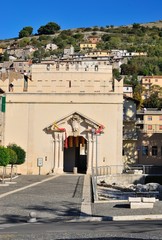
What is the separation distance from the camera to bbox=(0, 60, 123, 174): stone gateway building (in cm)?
4500

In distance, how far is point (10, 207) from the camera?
64.1ft

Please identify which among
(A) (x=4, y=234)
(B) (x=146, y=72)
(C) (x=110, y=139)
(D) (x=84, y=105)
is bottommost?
(A) (x=4, y=234)

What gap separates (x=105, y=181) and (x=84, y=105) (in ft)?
26.2

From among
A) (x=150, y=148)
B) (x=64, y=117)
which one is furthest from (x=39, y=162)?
(x=150, y=148)

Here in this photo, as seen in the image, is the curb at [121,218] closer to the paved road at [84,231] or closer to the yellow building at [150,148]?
the paved road at [84,231]

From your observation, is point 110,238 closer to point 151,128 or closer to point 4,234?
point 4,234

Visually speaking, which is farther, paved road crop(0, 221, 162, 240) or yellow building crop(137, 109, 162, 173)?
yellow building crop(137, 109, 162, 173)

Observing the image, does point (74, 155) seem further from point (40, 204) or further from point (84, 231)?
point (84, 231)

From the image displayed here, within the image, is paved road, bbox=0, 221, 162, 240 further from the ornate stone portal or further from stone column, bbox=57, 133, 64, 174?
stone column, bbox=57, 133, 64, 174

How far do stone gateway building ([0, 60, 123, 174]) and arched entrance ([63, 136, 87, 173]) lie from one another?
0.53 ft

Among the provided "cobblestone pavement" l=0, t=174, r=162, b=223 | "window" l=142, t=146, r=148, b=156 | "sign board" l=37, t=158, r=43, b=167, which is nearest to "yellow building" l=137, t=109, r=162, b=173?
"window" l=142, t=146, r=148, b=156

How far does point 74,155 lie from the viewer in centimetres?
4909

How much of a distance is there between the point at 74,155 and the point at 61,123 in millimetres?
4824

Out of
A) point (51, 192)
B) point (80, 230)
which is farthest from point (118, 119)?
point (80, 230)
